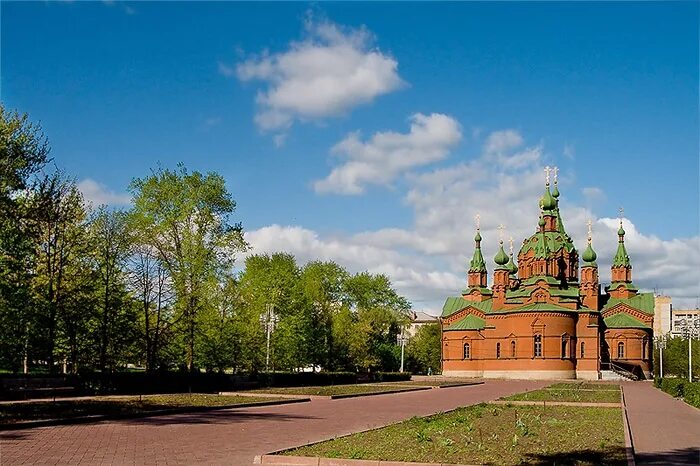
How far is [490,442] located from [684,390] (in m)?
24.8

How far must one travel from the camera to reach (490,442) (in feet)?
50.3

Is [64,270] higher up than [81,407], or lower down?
higher up

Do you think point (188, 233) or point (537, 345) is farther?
point (537, 345)

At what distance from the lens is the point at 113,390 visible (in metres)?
31.5

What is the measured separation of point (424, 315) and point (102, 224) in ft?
522

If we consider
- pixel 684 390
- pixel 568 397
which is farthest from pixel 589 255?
pixel 568 397

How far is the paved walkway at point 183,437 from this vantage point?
12969 millimetres

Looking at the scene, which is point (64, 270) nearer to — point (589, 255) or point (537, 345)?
point (537, 345)

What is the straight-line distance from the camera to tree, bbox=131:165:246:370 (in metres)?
39.7

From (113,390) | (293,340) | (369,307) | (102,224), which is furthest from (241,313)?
(369,307)

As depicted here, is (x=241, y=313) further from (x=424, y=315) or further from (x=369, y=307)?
(x=424, y=315)

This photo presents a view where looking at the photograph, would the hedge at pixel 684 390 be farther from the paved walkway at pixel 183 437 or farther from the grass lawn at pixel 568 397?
the paved walkway at pixel 183 437

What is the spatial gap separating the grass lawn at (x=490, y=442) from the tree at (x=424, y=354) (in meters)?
79.2

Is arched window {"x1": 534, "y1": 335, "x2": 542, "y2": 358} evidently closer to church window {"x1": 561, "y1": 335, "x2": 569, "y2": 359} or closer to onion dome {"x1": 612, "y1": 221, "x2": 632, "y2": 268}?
church window {"x1": 561, "y1": 335, "x2": 569, "y2": 359}
